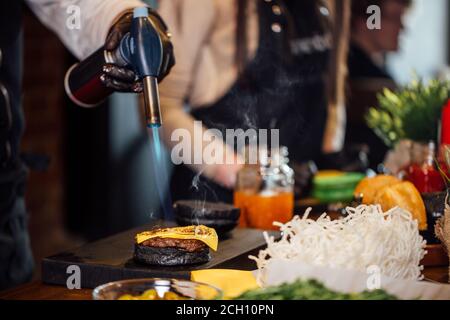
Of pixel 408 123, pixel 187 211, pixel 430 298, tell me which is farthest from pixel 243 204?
pixel 430 298

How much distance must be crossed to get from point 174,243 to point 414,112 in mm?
1162

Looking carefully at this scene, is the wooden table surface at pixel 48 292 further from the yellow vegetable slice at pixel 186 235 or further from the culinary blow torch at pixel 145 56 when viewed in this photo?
the culinary blow torch at pixel 145 56

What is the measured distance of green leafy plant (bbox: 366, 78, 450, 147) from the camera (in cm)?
241

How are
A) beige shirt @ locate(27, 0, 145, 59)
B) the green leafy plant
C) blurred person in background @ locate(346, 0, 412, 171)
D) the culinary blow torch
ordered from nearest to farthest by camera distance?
the culinary blow torch < beige shirt @ locate(27, 0, 145, 59) < the green leafy plant < blurred person in background @ locate(346, 0, 412, 171)

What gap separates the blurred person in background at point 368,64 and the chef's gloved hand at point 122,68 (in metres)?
1.47

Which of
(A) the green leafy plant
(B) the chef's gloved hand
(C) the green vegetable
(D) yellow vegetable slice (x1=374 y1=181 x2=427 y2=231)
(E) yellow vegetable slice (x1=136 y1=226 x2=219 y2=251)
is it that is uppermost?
(B) the chef's gloved hand

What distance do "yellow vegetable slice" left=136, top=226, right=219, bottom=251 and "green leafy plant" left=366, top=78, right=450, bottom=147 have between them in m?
1.05

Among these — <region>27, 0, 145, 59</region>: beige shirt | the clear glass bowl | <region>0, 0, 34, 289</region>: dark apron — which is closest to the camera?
the clear glass bowl

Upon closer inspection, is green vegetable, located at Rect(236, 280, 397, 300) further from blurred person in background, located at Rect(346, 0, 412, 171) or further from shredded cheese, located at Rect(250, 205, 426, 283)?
blurred person in background, located at Rect(346, 0, 412, 171)

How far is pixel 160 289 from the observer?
125 centimetres

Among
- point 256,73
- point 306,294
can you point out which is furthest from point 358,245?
point 256,73

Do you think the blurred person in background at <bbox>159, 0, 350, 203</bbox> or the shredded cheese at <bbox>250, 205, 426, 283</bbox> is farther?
the blurred person in background at <bbox>159, 0, 350, 203</bbox>

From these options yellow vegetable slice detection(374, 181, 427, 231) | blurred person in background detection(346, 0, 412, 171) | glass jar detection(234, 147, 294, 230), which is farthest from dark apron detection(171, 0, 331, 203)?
yellow vegetable slice detection(374, 181, 427, 231)

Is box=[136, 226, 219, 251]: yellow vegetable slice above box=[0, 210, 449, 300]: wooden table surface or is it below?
above
